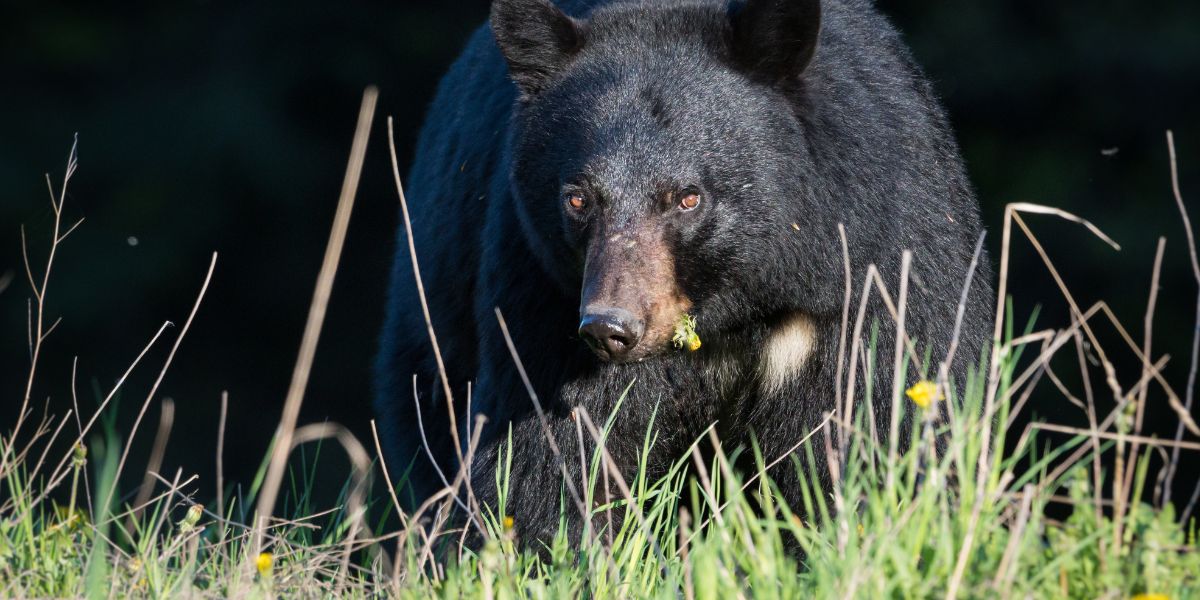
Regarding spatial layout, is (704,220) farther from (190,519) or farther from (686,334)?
(190,519)

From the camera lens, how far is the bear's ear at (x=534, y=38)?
3.43 meters

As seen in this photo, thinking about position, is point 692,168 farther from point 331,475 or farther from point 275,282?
point 275,282

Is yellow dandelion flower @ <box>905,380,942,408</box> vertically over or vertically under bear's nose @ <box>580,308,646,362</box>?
over

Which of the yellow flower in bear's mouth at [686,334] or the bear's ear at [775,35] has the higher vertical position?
the bear's ear at [775,35]


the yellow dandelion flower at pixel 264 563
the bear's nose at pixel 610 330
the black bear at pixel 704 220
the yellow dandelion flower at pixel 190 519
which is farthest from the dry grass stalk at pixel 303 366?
the black bear at pixel 704 220

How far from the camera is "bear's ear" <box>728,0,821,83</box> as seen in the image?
327cm

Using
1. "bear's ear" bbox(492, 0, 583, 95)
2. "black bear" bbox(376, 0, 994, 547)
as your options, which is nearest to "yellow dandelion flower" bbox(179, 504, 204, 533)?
"black bear" bbox(376, 0, 994, 547)

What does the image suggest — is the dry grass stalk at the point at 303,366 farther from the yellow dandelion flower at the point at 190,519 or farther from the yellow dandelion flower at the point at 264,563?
the yellow dandelion flower at the point at 190,519

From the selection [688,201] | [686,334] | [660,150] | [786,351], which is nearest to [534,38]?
[660,150]

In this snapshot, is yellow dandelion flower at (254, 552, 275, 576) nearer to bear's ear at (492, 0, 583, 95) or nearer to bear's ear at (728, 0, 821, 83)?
bear's ear at (492, 0, 583, 95)

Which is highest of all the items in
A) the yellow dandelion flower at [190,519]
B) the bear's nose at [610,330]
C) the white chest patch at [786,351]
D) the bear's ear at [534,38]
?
the bear's ear at [534,38]

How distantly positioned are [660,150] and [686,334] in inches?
16.0

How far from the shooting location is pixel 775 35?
11.0 ft

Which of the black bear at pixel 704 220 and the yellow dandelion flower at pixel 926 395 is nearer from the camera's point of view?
the yellow dandelion flower at pixel 926 395
